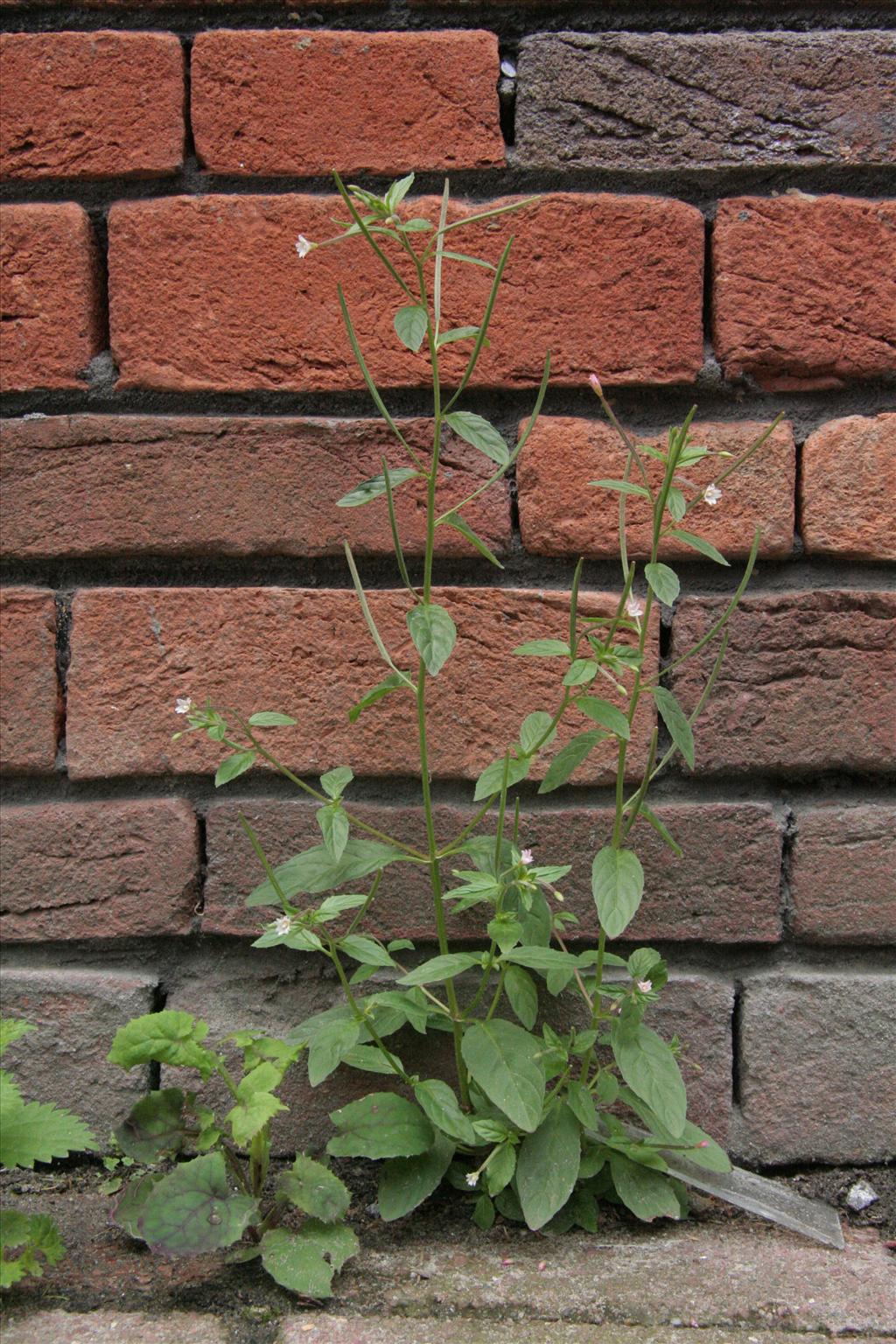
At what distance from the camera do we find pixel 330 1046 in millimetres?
1068

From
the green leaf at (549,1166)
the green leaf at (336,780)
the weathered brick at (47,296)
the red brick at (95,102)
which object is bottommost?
the green leaf at (549,1166)

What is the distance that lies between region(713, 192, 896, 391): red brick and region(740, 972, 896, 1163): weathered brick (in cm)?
72

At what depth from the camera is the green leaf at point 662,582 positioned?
994mm

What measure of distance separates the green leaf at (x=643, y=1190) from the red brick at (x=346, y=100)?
1.10m

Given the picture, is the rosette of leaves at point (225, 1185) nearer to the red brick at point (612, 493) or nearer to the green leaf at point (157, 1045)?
the green leaf at point (157, 1045)

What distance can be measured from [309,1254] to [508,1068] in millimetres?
256

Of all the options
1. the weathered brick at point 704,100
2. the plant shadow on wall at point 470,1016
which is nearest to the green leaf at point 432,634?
the plant shadow on wall at point 470,1016

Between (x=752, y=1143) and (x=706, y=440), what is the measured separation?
2.67ft

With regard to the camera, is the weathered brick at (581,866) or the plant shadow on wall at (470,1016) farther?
→ the weathered brick at (581,866)

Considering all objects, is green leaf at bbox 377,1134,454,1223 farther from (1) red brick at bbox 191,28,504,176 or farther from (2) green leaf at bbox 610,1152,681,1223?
(1) red brick at bbox 191,28,504,176

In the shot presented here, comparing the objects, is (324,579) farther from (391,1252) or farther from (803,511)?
(391,1252)

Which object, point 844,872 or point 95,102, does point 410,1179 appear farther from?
point 95,102

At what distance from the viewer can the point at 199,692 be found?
1240 mm

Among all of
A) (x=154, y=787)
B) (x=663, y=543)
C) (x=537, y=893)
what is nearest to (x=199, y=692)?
(x=154, y=787)
